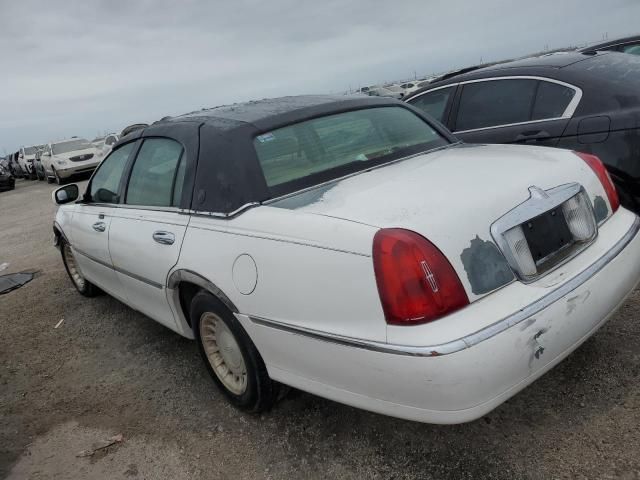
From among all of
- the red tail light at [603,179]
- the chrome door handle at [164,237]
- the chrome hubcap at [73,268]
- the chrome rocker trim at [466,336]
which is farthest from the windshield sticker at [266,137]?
the chrome hubcap at [73,268]

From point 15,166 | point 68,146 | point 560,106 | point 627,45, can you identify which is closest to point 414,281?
point 560,106

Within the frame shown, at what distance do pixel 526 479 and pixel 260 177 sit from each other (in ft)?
5.76

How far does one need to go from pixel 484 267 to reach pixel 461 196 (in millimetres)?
311

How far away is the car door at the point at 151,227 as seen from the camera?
3.03m

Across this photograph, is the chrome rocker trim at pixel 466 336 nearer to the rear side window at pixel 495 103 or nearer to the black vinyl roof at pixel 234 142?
the black vinyl roof at pixel 234 142

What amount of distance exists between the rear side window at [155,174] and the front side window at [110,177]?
0.77 ft

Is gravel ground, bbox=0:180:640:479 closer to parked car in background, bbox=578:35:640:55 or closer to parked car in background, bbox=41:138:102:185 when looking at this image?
parked car in background, bbox=578:35:640:55

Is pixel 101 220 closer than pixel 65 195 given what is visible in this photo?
Yes

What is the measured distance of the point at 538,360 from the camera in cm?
203

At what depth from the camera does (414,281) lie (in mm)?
1931

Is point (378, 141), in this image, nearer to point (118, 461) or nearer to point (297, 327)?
point (297, 327)

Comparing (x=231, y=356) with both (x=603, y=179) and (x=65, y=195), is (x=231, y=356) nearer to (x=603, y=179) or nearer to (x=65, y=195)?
(x=603, y=179)

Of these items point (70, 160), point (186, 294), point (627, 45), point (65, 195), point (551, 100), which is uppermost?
point (627, 45)

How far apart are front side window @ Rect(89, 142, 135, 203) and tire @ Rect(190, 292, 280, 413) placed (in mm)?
1372
